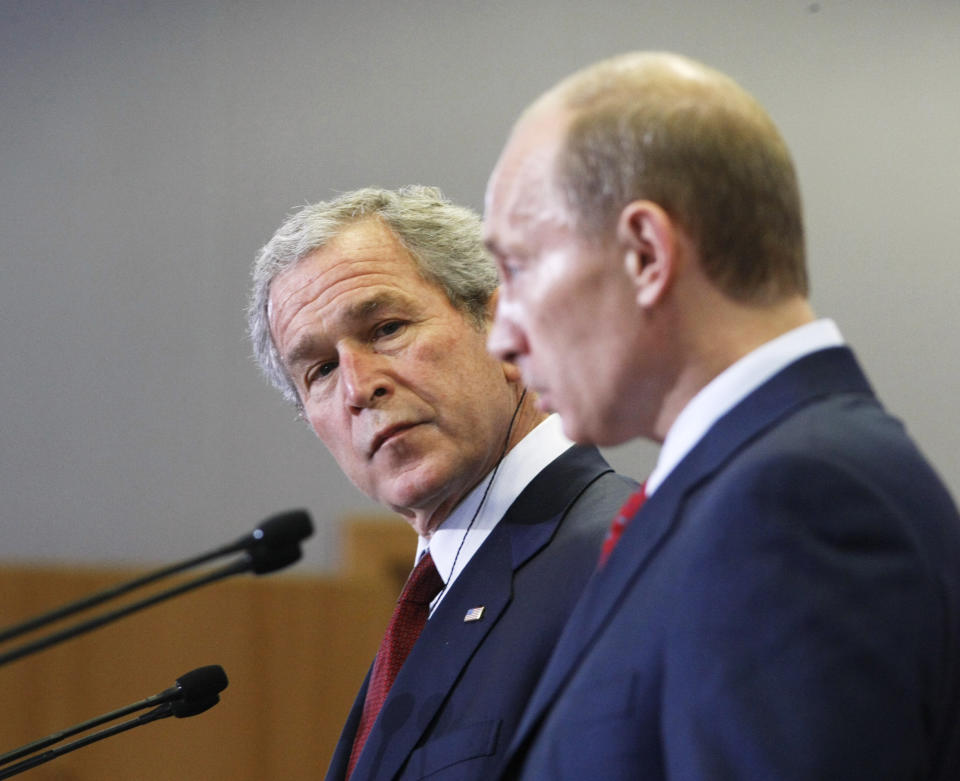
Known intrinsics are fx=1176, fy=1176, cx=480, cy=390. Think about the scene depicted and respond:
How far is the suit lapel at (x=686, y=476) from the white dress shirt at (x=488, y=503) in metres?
0.73

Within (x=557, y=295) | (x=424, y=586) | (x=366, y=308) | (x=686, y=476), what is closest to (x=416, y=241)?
(x=366, y=308)

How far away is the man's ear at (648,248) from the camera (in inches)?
40.1

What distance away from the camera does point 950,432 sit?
4.73 m

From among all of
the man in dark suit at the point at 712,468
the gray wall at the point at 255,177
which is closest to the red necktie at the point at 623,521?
the man in dark suit at the point at 712,468

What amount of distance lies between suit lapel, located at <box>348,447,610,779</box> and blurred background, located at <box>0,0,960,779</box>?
2697 mm

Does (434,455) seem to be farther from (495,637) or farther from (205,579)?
(205,579)

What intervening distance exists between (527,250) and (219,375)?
362 centimetres

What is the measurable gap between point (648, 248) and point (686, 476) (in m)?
0.20

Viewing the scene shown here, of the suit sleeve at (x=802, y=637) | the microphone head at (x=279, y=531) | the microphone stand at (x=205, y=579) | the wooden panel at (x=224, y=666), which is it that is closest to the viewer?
the suit sleeve at (x=802, y=637)

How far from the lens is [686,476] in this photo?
1036mm

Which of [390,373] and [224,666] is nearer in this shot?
[390,373]

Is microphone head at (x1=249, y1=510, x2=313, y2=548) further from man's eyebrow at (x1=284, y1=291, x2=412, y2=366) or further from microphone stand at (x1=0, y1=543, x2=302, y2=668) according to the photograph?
man's eyebrow at (x1=284, y1=291, x2=412, y2=366)

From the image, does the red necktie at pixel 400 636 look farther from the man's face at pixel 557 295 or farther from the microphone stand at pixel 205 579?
the man's face at pixel 557 295

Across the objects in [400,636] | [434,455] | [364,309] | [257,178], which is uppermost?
[257,178]
